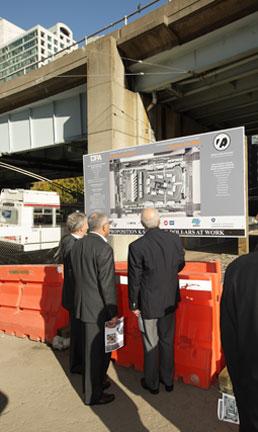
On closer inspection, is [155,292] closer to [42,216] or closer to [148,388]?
[148,388]

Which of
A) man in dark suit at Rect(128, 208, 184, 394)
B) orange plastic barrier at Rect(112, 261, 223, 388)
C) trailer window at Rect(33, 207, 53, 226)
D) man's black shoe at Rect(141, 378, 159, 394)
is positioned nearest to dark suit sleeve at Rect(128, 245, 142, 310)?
man in dark suit at Rect(128, 208, 184, 394)

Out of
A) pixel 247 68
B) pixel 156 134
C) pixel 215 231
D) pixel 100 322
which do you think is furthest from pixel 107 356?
pixel 156 134

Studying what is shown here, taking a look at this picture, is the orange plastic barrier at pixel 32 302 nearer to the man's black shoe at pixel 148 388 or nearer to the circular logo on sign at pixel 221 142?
the man's black shoe at pixel 148 388

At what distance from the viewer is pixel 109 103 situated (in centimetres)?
1340

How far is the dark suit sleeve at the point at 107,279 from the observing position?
359cm

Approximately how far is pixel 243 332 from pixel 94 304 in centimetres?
226

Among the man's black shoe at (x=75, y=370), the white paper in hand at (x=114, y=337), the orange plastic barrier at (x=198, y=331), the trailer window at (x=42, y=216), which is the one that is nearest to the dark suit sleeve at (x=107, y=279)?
the white paper in hand at (x=114, y=337)

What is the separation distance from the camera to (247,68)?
42.1 feet

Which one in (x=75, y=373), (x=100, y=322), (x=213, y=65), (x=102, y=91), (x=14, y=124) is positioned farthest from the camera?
(x=14, y=124)

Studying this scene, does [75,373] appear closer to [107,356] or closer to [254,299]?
Result: [107,356]

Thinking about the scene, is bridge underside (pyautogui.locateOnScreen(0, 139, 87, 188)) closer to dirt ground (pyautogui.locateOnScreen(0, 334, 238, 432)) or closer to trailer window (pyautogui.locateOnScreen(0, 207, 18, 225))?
trailer window (pyautogui.locateOnScreen(0, 207, 18, 225))

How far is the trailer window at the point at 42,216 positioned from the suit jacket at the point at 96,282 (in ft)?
43.1

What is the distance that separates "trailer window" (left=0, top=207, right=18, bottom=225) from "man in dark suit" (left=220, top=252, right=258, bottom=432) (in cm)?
1517

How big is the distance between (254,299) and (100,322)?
240 cm
